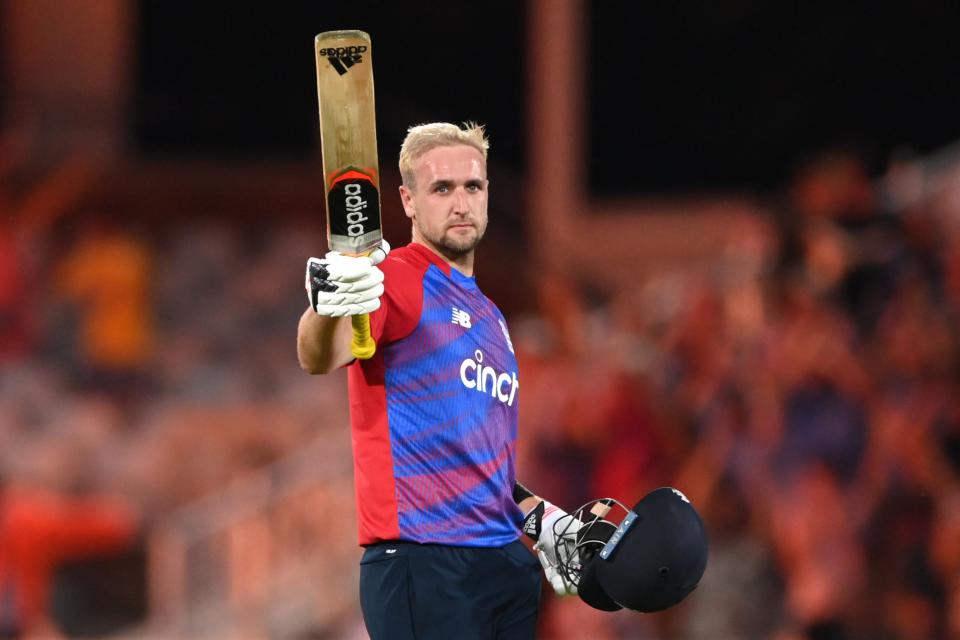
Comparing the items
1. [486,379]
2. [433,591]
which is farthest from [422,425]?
[433,591]

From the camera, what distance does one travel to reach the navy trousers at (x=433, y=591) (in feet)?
10.8

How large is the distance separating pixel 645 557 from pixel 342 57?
4.20ft

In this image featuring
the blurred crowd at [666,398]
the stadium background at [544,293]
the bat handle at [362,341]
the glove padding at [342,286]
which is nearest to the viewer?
the glove padding at [342,286]

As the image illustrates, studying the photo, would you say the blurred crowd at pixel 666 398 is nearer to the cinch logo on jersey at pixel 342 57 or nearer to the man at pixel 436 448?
the man at pixel 436 448

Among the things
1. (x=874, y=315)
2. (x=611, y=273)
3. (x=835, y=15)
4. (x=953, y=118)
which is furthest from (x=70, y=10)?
(x=874, y=315)

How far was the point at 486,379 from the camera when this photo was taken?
3.42m

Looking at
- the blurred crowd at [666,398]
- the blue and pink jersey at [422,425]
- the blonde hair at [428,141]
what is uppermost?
the blonde hair at [428,141]

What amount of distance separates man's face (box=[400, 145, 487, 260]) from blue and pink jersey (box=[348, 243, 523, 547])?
10 cm

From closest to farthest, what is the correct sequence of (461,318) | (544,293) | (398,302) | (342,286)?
(342,286) → (398,302) → (461,318) → (544,293)

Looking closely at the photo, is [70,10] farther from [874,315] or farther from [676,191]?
[874,315]

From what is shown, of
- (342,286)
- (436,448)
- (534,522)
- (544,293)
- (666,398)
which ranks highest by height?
(342,286)

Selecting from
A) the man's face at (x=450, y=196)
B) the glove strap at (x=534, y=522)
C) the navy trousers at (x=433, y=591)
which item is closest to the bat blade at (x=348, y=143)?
the man's face at (x=450, y=196)

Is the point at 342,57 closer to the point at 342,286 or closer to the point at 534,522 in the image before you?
the point at 342,286

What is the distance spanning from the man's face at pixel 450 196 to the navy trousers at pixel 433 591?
26.9 inches
